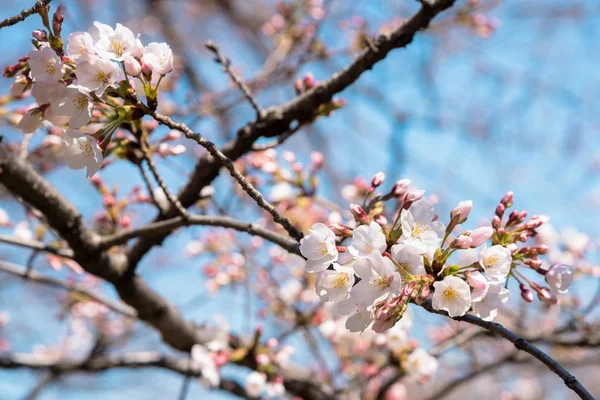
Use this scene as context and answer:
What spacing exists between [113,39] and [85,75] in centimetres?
15

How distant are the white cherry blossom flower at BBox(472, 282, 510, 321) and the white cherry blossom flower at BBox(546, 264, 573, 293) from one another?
322 millimetres

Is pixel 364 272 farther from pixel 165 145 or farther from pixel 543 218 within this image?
pixel 165 145

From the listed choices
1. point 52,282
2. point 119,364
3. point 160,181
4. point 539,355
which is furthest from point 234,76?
point 119,364

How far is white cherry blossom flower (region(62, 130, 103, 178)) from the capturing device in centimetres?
120

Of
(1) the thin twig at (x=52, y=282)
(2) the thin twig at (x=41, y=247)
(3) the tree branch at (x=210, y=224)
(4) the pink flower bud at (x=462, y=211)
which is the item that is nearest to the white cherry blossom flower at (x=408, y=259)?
(4) the pink flower bud at (x=462, y=211)

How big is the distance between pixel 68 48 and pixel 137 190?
121 cm

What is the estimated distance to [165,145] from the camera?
170 centimetres

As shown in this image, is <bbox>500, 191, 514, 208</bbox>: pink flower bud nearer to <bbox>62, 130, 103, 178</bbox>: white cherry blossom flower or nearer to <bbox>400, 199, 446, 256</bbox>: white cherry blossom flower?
<bbox>400, 199, 446, 256</bbox>: white cherry blossom flower

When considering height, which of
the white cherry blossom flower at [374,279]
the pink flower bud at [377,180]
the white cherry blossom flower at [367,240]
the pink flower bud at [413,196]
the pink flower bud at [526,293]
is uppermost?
the pink flower bud at [377,180]

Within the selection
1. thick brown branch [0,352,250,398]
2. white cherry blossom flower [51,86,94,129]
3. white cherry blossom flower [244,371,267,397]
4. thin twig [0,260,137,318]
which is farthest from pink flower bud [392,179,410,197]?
thick brown branch [0,352,250,398]

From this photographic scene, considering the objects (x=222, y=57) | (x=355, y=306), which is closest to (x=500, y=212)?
(x=355, y=306)

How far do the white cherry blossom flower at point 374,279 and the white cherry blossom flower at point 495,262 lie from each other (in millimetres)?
223

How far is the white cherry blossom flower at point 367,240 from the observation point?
3.53 ft

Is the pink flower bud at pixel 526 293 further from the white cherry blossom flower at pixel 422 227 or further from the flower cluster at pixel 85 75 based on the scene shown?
the flower cluster at pixel 85 75
